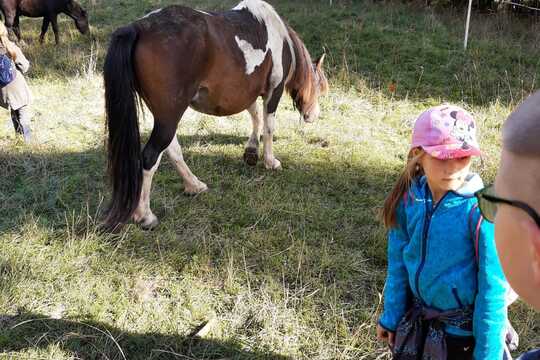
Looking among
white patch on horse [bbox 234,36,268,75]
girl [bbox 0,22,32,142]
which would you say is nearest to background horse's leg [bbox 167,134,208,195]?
white patch on horse [bbox 234,36,268,75]

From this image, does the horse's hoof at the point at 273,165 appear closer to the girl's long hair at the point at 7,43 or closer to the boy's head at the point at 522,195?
the girl's long hair at the point at 7,43

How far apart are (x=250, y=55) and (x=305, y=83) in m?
1.14

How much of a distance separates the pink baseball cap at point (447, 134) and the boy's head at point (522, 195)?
74cm

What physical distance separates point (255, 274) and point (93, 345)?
1106mm

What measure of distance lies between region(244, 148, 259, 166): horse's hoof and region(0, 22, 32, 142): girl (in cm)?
247

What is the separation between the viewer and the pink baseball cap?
1533mm

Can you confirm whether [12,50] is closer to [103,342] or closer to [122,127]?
[122,127]

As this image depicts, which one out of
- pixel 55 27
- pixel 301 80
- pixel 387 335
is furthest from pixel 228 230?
pixel 55 27

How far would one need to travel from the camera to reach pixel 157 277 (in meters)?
3.09

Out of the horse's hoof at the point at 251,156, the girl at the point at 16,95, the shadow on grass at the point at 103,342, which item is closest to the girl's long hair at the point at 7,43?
the girl at the point at 16,95

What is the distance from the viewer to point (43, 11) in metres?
9.31

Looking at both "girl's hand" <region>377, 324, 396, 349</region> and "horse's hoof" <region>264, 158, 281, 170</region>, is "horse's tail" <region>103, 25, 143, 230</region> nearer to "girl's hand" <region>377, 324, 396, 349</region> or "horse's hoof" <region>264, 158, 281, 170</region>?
"horse's hoof" <region>264, 158, 281, 170</region>

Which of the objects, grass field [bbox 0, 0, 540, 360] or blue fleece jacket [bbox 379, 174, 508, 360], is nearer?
blue fleece jacket [bbox 379, 174, 508, 360]

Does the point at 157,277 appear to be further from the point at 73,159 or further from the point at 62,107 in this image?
the point at 62,107
